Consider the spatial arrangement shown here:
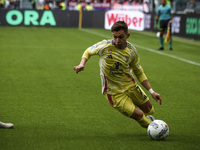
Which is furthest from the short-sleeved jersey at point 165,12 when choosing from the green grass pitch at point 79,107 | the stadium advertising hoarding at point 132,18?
the stadium advertising hoarding at point 132,18

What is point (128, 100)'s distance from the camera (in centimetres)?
629

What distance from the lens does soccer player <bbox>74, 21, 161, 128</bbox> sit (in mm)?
6184

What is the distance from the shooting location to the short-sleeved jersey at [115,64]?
244 inches

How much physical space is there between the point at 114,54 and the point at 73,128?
54.3 inches

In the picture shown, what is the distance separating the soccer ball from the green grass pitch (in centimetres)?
9

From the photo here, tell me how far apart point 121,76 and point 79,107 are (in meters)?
2.26

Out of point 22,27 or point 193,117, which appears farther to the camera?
point 22,27

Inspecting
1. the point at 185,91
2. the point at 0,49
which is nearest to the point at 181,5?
the point at 0,49

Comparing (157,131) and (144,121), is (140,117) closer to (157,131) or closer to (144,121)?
(144,121)

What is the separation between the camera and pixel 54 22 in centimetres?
3428

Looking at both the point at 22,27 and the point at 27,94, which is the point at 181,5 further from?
the point at 27,94

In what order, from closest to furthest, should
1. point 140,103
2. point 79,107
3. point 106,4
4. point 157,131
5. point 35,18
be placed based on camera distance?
point 157,131 → point 140,103 → point 79,107 → point 35,18 → point 106,4

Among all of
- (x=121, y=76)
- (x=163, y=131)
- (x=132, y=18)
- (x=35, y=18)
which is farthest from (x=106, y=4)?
(x=163, y=131)

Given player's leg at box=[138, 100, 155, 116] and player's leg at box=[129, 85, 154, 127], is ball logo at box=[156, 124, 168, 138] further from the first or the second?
player's leg at box=[138, 100, 155, 116]
